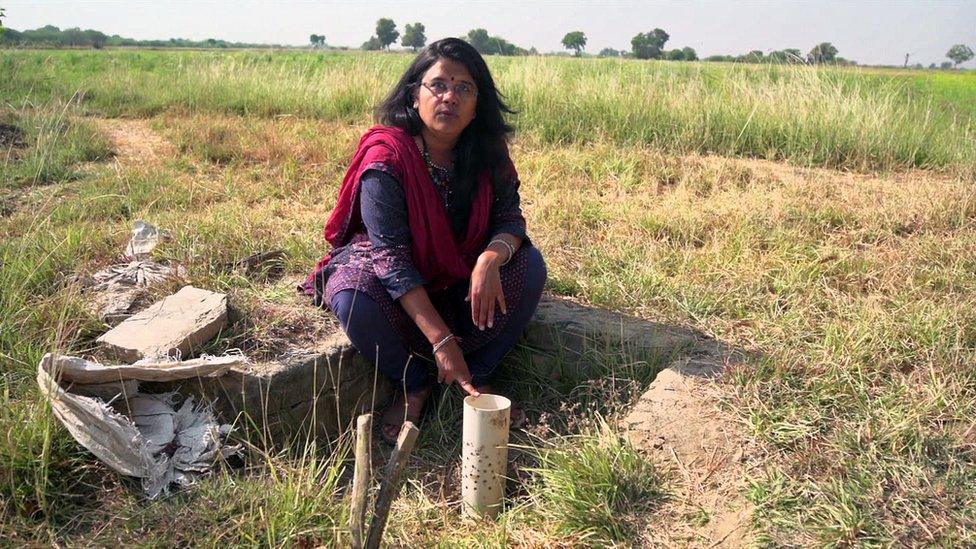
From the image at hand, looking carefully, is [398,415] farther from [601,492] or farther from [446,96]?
[446,96]

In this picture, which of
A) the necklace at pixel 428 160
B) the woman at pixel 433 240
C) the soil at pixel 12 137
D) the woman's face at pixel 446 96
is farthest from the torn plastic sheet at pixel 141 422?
the soil at pixel 12 137

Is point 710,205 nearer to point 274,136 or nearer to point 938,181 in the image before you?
point 938,181

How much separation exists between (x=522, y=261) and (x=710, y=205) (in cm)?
205

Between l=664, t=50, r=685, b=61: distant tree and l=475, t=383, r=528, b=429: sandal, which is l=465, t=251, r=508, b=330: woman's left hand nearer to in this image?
l=475, t=383, r=528, b=429: sandal

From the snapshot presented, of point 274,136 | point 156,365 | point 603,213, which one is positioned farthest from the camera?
point 274,136

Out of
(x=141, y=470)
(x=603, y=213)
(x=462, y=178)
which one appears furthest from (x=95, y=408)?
(x=603, y=213)

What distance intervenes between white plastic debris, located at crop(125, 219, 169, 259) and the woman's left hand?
177 cm

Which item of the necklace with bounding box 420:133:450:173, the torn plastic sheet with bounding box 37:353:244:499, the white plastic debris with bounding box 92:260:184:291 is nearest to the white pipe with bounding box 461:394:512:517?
the torn plastic sheet with bounding box 37:353:244:499

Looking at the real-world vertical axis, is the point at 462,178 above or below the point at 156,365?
above

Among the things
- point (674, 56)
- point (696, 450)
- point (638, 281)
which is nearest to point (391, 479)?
point (696, 450)

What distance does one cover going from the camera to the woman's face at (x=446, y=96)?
2508 mm

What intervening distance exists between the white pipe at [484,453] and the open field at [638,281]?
0.35ft

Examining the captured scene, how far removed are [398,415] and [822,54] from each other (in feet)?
19.6

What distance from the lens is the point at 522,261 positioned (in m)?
2.69
